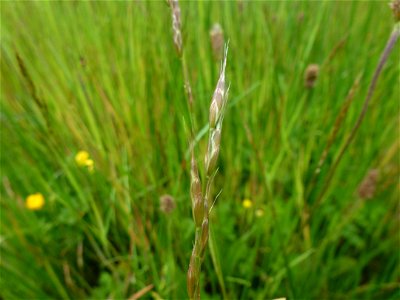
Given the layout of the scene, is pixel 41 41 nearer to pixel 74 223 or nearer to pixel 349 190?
pixel 74 223

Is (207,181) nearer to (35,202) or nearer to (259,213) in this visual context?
(259,213)

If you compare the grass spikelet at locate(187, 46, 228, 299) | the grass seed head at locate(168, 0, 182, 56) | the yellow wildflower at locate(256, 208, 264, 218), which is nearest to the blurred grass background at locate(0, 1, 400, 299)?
the yellow wildflower at locate(256, 208, 264, 218)

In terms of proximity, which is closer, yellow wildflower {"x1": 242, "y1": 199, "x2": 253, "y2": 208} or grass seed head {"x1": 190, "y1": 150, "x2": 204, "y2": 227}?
grass seed head {"x1": 190, "y1": 150, "x2": 204, "y2": 227}

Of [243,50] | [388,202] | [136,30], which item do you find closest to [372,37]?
[243,50]

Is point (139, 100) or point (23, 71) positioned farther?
point (139, 100)

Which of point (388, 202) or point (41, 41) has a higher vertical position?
point (41, 41)

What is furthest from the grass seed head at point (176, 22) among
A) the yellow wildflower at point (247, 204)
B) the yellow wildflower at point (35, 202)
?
the yellow wildflower at point (35, 202)

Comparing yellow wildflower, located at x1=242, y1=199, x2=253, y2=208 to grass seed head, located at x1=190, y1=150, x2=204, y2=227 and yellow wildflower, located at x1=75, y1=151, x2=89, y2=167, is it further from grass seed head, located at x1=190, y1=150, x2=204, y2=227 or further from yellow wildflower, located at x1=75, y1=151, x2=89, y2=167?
grass seed head, located at x1=190, y1=150, x2=204, y2=227

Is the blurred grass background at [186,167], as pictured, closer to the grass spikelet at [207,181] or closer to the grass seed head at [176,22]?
the grass seed head at [176,22]
